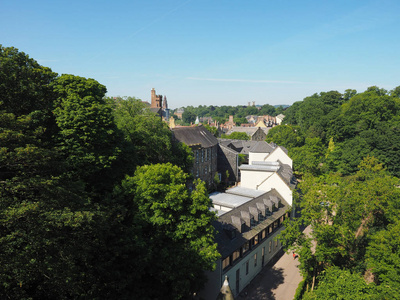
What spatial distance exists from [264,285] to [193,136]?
1221 inches

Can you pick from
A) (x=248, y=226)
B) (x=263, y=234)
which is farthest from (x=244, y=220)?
(x=263, y=234)

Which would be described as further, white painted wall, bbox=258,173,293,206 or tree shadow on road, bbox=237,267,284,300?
white painted wall, bbox=258,173,293,206

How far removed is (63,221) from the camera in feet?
44.2

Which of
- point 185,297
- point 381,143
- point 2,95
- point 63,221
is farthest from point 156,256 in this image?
point 381,143

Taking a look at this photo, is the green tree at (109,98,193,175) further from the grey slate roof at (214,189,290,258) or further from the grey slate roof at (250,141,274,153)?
the grey slate roof at (250,141,274,153)

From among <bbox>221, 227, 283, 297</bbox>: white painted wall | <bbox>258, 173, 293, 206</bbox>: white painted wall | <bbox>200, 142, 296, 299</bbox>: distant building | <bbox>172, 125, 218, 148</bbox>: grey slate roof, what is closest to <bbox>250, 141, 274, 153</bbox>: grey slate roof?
<bbox>172, 125, 218, 148</bbox>: grey slate roof

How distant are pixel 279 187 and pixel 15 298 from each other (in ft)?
106

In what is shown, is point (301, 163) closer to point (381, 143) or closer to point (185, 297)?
point (381, 143)

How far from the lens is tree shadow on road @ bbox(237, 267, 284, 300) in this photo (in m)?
25.7

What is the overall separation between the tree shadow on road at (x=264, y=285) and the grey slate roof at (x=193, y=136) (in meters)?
26.1

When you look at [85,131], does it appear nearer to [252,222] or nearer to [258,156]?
[252,222]

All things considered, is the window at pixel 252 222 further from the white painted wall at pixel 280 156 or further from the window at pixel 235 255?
the white painted wall at pixel 280 156

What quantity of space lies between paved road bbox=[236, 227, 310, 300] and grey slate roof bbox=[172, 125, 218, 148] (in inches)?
1019

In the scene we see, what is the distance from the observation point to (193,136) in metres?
52.2
